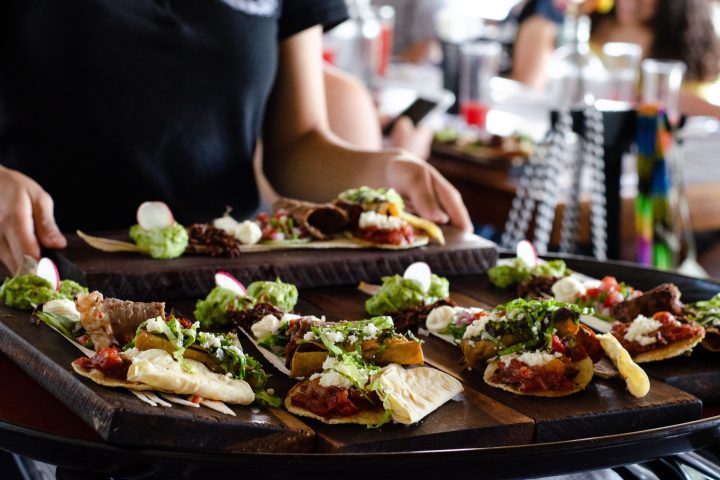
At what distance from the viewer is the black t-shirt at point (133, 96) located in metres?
2.20

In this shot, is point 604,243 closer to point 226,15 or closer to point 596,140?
point 596,140

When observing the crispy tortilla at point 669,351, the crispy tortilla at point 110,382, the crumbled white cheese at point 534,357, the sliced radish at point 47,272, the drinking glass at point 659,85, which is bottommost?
the drinking glass at point 659,85

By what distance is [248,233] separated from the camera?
2105 millimetres

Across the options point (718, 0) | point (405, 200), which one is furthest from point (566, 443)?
point (718, 0)

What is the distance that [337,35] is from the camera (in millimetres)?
5000

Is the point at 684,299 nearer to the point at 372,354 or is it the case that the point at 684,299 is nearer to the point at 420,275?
the point at 420,275

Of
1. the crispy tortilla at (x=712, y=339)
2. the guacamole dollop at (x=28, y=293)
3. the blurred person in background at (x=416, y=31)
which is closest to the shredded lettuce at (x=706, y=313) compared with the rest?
the crispy tortilla at (x=712, y=339)

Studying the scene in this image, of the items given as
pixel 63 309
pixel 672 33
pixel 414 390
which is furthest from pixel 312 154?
pixel 672 33

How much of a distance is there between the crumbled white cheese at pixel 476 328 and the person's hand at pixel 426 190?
2.51 feet

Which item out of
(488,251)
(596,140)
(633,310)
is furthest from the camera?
(596,140)

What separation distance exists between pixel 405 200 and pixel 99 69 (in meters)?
0.73

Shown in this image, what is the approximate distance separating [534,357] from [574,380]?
0.21ft

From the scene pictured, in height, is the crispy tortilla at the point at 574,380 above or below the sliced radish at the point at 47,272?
below

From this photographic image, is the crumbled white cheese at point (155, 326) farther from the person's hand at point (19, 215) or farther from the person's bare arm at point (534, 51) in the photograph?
the person's bare arm at point (534, 51)
